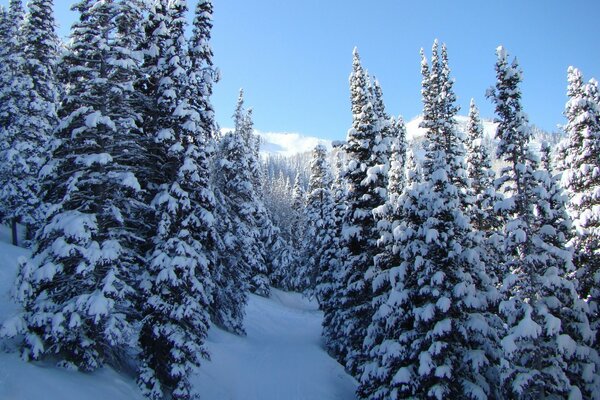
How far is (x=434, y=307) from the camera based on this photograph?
51.1ft

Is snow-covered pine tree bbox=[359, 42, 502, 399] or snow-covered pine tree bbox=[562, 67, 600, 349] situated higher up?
snow-covered pine tree bbox=[562, 67, 600, 349]

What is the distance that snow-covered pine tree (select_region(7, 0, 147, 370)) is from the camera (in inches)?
509

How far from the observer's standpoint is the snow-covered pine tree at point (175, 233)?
614 inches

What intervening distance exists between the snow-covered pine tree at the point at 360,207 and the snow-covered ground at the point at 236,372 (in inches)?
102

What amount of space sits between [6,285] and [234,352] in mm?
13458

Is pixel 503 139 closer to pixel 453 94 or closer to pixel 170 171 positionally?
pixel 453 94

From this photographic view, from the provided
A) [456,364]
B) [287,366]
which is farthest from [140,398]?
[287,366]

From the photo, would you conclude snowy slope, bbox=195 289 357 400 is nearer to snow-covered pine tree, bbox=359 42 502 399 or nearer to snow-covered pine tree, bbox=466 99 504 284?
snow-covered pine tree, bbox=359 42 502 399

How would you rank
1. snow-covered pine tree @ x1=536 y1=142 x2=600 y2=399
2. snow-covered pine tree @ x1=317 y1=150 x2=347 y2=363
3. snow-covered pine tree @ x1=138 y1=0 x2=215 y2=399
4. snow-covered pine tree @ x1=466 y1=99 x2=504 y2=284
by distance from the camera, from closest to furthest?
snow-covered pine tree @ x1=536 y1=142 x2=600 y2=399 → snow-covered pine tree @ x1=138 y1=0 x2=215 y2=399 → snow-covered pine tree @ x1=466 y1=99 x2=504 y2=284 → snow-covered pine tree @ x1=317 y1=150 x2=347 y2=363

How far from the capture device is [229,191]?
33719mm

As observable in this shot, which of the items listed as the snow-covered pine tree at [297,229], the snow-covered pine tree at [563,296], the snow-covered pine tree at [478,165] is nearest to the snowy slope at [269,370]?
the snow-covered pine tree at [563,296]

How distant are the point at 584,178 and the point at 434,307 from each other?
10.2 m

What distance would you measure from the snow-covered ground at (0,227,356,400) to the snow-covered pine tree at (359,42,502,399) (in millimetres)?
6033

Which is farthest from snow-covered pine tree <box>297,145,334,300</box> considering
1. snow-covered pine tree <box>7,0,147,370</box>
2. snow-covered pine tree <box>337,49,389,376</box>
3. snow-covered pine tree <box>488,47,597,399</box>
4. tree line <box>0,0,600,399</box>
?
snow-covered pine tree <box>7,0,147,370</box>
